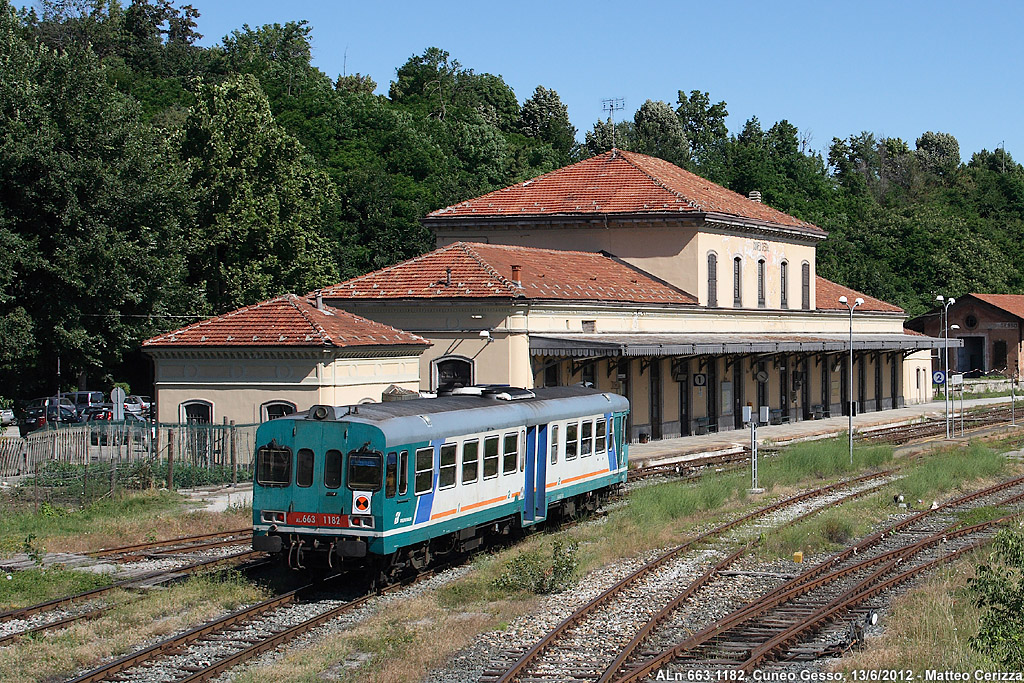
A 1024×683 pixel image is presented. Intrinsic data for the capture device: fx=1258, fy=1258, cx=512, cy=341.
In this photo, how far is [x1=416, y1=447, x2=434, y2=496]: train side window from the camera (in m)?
16.4

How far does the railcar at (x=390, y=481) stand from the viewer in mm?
15812

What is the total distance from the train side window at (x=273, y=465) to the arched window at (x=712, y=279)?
92.5ft

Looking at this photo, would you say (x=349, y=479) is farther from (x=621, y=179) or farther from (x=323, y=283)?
(x=323, y=283)

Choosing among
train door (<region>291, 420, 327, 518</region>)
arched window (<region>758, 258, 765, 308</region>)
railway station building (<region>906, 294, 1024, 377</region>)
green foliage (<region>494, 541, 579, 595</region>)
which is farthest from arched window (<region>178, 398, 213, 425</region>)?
railway station building (<region>906, 294, 1024, 377</region>)

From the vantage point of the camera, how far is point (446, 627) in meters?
14.2

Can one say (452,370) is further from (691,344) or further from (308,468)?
(308,468)

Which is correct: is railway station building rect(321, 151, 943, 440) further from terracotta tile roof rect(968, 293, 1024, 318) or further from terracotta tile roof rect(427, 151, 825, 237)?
terracotta tile roof rect(968, 293, 1024, 318)

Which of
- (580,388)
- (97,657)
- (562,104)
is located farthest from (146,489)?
(562,104)

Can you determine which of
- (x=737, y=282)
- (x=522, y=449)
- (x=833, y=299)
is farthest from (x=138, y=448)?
(x=833, y=299)

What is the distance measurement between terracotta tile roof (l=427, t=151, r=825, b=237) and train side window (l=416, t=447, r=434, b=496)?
86.4 ft

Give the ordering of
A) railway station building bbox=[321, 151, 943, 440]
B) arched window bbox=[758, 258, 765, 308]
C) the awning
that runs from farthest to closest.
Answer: arched window bbox=[758, 258, 765, 308]
railway station building bbox=[321, 151, 943, 440]
the awning

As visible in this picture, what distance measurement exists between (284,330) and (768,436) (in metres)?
17.7

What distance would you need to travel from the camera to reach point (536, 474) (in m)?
20.1

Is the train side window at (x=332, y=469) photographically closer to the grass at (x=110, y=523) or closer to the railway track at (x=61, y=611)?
the railway track at (x=61, y=611)
